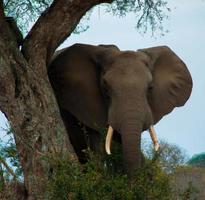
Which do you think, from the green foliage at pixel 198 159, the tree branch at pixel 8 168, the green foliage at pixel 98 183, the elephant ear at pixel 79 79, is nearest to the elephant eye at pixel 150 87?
the elephant ear at pixel 79 79

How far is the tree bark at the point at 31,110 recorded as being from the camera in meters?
9.07

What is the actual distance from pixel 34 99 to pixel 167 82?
1850 millimetres

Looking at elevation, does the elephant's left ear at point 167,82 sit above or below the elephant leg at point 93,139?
above

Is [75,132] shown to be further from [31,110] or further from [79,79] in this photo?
[31,110]

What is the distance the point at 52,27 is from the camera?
9.66 metres

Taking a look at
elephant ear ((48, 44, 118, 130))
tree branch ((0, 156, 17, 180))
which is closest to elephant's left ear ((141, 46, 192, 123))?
elephant ear ((48, 44, 118, 130))

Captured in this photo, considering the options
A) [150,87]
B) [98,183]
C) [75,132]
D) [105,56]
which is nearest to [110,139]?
[98,183]

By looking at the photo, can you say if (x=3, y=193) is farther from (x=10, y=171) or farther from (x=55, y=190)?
(x=55, y=190)

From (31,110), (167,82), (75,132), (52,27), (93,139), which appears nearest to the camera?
(31,110)

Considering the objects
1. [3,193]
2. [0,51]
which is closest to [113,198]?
[3,193]

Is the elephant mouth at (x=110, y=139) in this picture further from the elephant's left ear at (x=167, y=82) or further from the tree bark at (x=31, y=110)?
the elephant's left ear at (x=167, y=82)

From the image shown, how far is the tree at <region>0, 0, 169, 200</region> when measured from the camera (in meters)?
9.08

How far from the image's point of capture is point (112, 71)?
30.9 feet

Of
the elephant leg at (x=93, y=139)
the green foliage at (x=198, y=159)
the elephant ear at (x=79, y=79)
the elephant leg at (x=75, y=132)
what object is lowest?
the elephant leg at (x=93, y=139)
